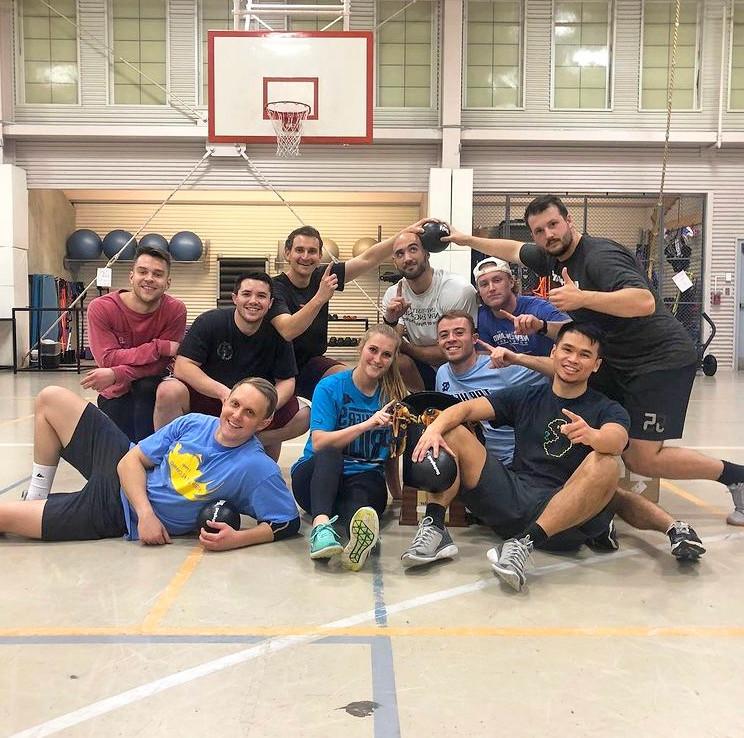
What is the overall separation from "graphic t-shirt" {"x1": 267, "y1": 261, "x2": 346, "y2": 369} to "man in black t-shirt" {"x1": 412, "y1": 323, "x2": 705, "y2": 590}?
177 centimetres

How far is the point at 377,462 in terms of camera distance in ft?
12.5

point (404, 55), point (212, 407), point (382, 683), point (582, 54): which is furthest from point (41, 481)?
point (582, 54)

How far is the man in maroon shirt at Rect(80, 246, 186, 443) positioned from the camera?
4.40 meters

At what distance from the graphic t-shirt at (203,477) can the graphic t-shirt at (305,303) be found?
158 cm

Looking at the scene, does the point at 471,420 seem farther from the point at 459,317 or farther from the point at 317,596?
the point at 317,596

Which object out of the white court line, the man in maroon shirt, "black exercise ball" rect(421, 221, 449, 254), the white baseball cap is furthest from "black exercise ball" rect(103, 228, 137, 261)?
the white court line

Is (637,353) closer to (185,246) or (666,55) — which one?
(666,55)

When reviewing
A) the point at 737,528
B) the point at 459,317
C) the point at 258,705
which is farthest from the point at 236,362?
the point at 737,528

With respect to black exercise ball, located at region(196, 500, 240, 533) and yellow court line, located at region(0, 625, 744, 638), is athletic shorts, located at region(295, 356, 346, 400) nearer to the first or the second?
black exercise ball, located at region(196, 500, 240, 533)

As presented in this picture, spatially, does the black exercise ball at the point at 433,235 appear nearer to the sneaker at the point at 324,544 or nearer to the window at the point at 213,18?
the sneaker at the point at 324,544

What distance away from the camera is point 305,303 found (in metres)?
4.88

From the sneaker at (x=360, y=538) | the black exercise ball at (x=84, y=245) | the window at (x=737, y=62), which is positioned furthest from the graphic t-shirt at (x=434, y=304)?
the black exercise ball at (x=84, y=245)

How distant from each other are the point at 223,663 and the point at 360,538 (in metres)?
0.97

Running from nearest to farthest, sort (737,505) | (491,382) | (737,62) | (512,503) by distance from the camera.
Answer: (512,503) < (737,505) < (491,382) < (737,62)
